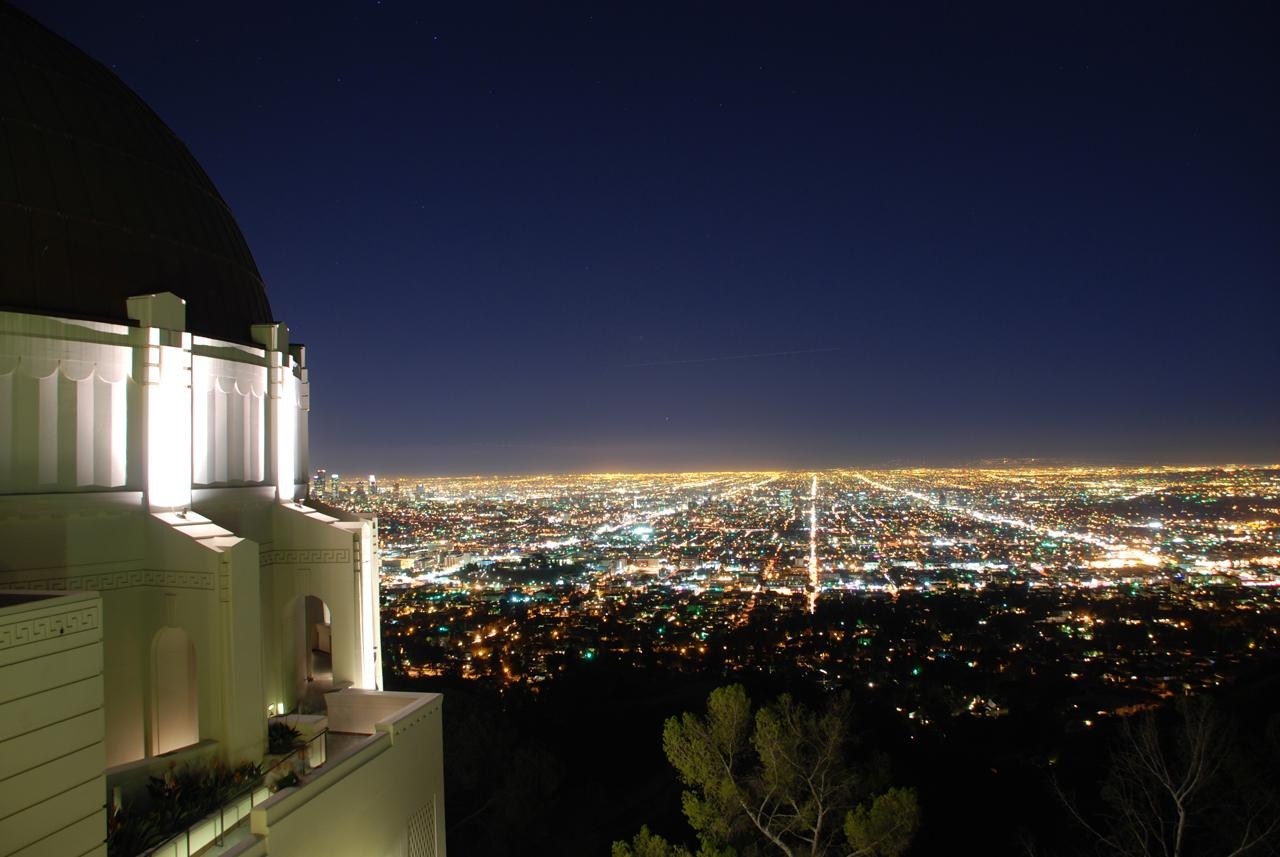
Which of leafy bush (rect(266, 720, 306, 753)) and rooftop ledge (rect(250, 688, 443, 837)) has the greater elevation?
leafy bush (rect(266, 720, 306, 753))

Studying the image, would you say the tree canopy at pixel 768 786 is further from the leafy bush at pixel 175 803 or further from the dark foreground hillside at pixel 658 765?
the leafy bush at pixel 175 803

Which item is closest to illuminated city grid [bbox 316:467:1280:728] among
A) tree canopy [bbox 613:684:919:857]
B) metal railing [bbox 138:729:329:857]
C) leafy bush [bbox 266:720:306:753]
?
leafy bush [bbox 266:720:306:753]

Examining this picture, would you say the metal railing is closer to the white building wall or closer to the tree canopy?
the white building wall

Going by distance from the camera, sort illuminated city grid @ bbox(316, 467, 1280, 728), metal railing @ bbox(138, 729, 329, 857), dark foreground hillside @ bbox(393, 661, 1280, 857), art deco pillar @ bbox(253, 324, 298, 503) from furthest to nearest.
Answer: illuminated city grid @ bbox(316, 467, 1280, 728), dark foreground hillside @ bbox(393, 661, 1280, 857), art deco pillar @ bbox(253, 324, 298, 503), metal railing @ bbox(138, 729, 329, 857)

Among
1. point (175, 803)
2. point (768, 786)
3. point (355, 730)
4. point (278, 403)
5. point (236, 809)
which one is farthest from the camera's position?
point (768, 786)

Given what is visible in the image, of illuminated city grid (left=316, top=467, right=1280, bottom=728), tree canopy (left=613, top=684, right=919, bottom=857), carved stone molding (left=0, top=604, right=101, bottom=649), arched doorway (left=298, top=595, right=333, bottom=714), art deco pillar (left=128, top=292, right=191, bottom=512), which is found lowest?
illuminated city grid (left=316, top=467, right=1280, bottom=728)

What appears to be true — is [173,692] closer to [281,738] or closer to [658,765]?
[281,738]

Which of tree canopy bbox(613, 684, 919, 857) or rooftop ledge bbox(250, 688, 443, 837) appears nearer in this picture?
rooftop ledge bbox(250, 688, 443, 837)

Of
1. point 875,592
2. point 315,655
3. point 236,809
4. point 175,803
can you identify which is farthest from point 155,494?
point 875,592
